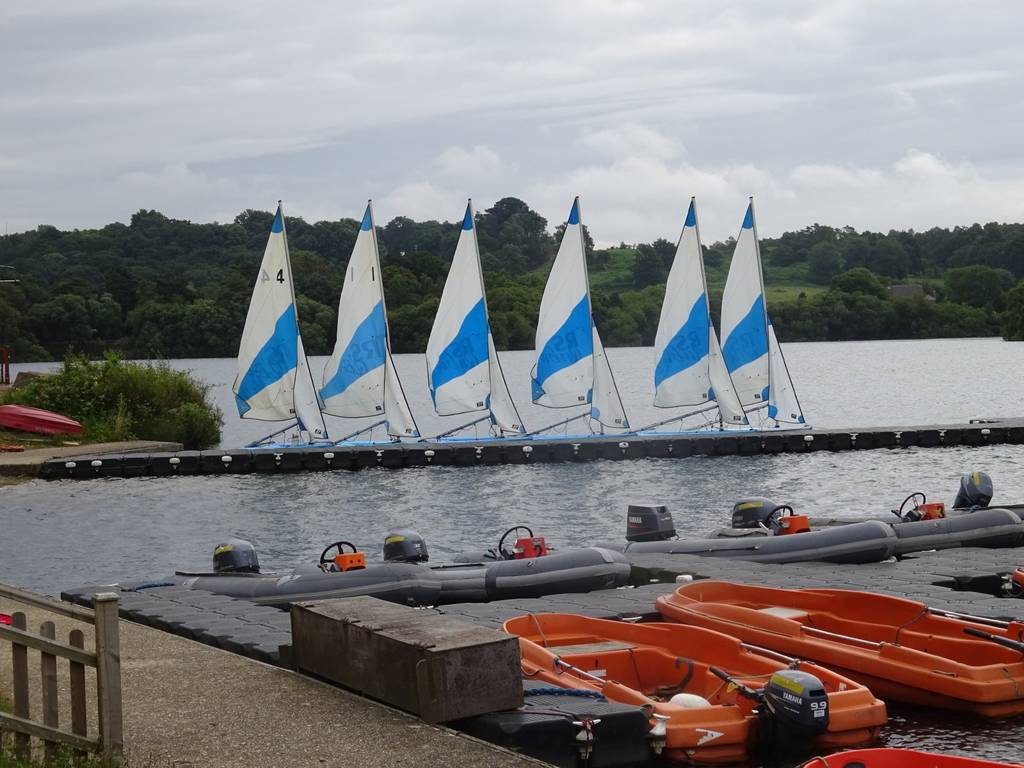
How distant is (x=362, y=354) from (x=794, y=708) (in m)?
34.3

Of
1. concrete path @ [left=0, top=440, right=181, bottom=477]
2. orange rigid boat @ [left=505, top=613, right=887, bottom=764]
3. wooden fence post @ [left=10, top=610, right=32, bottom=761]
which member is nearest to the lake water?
concrete path @ [left=0, top=440, right=181, bottom=477]

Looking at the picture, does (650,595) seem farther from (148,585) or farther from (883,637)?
(148,585)

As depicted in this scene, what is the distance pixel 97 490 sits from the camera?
36.0 metres

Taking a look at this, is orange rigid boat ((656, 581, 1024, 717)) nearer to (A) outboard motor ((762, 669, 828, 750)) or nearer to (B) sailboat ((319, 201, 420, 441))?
(A) outboard motor ((762, 669, 828, 750))

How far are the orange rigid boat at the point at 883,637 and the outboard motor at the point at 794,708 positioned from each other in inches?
70.3

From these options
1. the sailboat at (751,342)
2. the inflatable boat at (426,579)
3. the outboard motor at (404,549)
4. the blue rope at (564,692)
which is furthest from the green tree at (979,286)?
the blue rope at (564,692)

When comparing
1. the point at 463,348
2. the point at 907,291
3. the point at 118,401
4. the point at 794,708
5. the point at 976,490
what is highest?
the point at 907,291

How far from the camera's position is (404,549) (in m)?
17.5

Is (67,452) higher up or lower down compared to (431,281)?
lower down

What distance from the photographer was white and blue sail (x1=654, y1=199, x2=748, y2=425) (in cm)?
4500

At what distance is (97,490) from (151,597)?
22.7 meters

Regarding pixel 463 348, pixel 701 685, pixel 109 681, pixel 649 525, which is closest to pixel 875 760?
pixel 701 685

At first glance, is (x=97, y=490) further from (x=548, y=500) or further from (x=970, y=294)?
(x=970, y=294)

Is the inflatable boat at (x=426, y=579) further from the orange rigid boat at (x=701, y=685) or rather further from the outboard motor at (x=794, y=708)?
the outboard motor at (x=794, y=708)
